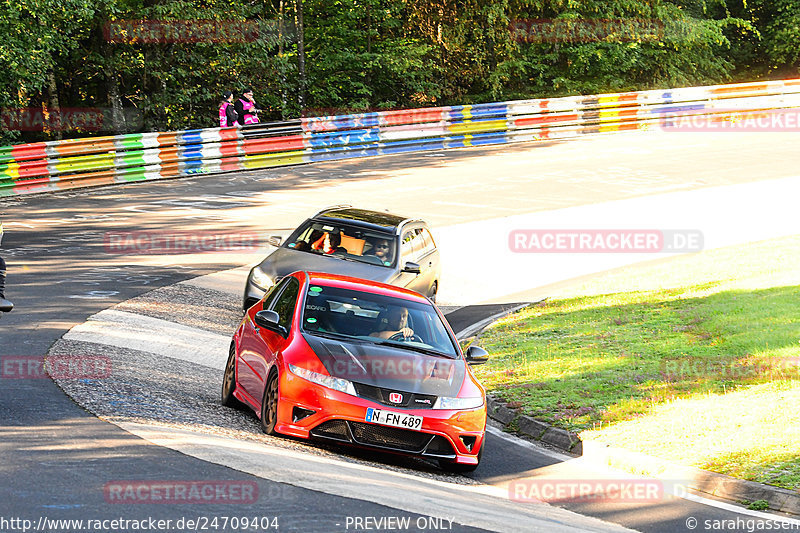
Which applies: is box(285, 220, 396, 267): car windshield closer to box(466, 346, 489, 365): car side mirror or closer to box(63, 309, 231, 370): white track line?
box(63, 309, 231, 370): white track line

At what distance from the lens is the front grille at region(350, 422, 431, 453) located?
9094 millimetres

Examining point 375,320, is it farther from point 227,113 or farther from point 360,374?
point 227,113

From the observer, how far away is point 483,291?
20719 millimetres

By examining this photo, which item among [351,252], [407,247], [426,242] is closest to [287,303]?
[351,252]

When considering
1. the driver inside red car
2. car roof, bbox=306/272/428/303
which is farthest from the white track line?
the driver inside red car

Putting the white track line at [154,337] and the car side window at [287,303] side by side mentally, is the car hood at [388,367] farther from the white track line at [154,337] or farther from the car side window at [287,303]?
the white track line at [154,337]

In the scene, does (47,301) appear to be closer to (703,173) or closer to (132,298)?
(132,298)

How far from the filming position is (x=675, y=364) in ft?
44.4

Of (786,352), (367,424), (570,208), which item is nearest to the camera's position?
(367,424)

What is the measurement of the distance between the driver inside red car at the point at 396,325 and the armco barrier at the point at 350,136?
1865 centimetres

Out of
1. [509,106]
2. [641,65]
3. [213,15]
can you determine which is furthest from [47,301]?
[641,65]

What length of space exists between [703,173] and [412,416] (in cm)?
2495

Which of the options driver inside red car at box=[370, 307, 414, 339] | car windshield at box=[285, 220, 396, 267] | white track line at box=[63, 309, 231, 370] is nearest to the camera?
Result: driver inside red car at box=[370, 307, 414, 339]

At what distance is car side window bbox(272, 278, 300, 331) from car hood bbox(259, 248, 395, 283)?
395 centimetres
